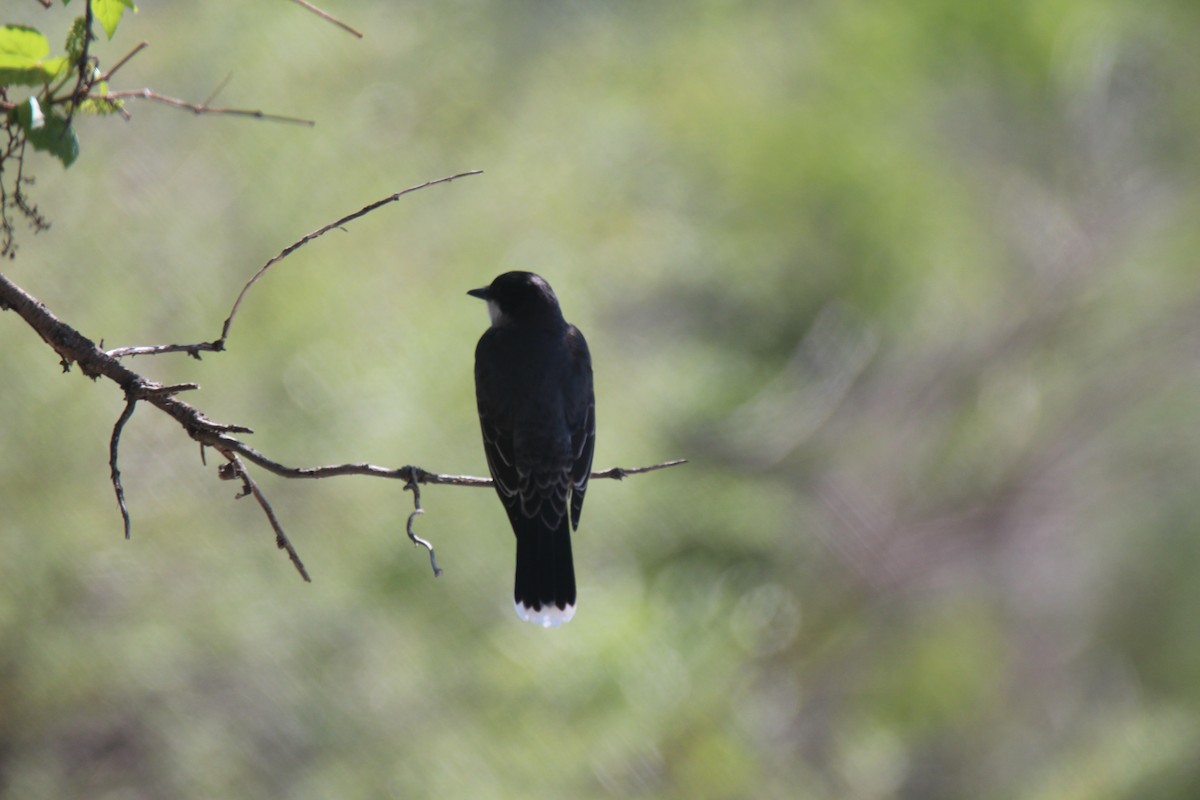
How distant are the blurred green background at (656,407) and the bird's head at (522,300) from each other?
2424mm

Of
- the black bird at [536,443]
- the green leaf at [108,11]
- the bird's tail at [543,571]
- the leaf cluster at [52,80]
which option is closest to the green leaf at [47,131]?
the leaf cluster at [52,80]

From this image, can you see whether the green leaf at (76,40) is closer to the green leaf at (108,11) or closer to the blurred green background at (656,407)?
the green leaf at (108,11)

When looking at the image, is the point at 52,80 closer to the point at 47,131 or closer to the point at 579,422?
the point at 47,131

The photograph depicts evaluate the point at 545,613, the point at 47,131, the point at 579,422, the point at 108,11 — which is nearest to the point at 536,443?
the point at 579,422

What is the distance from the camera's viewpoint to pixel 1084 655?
9516 millimetres

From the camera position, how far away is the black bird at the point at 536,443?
383 centimetres

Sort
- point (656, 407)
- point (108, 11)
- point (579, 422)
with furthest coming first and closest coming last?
1. point (656, 407)
2. point (579, 422)
3. point (108, 11)

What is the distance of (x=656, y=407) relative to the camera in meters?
8.33

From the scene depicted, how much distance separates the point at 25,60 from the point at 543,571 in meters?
2.18

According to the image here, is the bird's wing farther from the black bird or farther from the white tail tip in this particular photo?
the white tail tip

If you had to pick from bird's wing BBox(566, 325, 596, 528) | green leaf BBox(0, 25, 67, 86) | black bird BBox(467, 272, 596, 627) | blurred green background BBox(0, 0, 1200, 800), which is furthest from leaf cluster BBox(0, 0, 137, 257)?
blurred green background BBox(0, 0, 1200, 800)

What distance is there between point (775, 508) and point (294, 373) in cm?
368

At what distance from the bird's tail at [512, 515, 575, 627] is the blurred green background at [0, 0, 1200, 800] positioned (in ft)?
7.61

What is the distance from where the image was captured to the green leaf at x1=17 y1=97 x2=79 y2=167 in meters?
1.98
